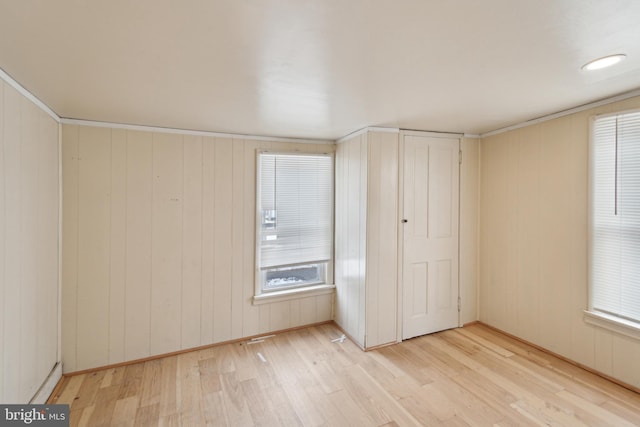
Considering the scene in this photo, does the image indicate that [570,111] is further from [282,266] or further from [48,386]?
[48,386]

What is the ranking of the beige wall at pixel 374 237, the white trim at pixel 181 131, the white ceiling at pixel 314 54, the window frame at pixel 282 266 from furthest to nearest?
the window frame at pixel 282 266
the beige wall at pixel 374 237
the white trim at pixel 181 131
the white ceiling at pixel 314 54

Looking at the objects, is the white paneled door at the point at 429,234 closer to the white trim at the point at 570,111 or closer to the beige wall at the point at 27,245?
the white trim at the point at 570,111

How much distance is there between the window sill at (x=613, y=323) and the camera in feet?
6.92

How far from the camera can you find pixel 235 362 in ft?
8.96

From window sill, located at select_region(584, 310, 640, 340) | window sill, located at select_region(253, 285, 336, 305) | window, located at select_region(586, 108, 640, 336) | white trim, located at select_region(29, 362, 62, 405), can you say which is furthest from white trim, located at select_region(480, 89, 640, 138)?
white trim, located at select_region(29, 362, 62, 405)

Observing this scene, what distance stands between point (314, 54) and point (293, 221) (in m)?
2.18

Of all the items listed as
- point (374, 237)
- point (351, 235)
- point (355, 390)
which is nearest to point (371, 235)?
point (374, 237)


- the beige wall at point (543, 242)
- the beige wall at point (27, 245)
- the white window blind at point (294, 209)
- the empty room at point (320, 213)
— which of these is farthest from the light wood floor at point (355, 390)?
the white window blind at point (294, 209)

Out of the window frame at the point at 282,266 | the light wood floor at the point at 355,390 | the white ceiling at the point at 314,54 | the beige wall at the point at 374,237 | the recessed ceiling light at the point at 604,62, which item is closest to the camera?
the white ceiling at the point at 314,54

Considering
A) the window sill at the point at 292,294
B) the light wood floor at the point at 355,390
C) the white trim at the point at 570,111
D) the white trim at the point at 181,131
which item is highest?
the white trim at the point at 570,111

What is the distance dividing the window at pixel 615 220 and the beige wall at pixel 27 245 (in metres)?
4.09

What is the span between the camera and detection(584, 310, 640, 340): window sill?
211 cm

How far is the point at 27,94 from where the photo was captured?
1.86m

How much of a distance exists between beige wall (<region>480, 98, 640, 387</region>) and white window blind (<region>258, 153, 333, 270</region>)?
1890 millimetres
